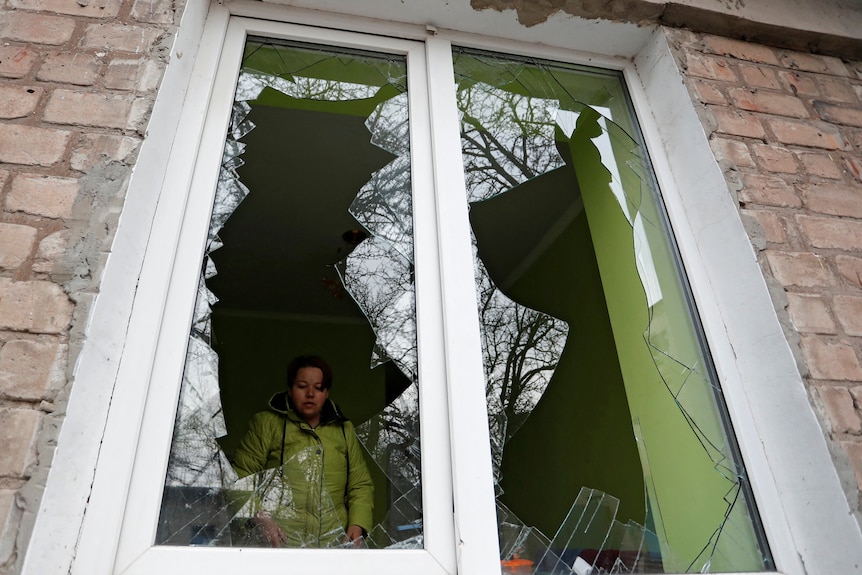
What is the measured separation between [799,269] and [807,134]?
507 mm

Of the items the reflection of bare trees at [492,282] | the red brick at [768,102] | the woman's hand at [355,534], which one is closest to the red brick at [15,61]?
the reflection of bare trees at [492,282]

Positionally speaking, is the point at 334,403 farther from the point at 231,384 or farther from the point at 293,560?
the point at 293,560

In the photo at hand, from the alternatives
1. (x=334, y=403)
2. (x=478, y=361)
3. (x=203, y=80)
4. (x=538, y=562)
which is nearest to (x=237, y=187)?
(x=203, y=80)

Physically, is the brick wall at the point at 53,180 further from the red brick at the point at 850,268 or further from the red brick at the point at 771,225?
the red brick at the point at 850,268

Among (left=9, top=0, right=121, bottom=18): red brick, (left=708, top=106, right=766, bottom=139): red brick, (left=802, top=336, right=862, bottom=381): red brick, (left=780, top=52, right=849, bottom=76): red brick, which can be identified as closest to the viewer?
(left=802, top=336, right=862, bottom=381): red brick

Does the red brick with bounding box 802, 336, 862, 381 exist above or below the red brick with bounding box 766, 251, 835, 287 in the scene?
below

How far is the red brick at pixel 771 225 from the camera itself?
1.52 m

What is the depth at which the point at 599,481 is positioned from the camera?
1436 millimetres

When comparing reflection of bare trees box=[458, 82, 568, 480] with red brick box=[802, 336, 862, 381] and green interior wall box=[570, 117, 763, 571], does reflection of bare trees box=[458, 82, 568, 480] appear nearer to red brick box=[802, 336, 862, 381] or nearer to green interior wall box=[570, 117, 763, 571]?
green interior wall box=[570, 117, 763, 571]

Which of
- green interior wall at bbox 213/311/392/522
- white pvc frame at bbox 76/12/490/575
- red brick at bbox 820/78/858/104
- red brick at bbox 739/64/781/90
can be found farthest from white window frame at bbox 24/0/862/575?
red brick at bbox 820/78/858/104

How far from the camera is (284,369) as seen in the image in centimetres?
160

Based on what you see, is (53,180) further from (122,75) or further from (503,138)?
(503,138)

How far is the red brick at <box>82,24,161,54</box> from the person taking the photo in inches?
56.5

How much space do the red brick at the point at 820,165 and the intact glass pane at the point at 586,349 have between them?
1.36 ft
